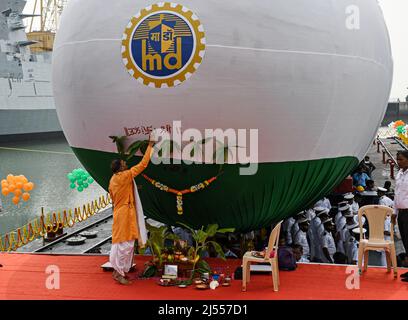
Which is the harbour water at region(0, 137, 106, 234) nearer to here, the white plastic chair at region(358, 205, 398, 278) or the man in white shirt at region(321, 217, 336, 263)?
the man in white shirt at region(321, 217, 336, 263)

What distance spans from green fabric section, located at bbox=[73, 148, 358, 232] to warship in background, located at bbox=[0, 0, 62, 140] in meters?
40.0

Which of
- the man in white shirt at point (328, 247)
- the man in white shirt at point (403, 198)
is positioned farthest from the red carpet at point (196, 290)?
the man in white shirt at point (328, 247)

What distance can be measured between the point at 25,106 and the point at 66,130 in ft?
135

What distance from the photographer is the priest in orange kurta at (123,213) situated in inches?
241

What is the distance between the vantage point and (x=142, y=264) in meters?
7.15

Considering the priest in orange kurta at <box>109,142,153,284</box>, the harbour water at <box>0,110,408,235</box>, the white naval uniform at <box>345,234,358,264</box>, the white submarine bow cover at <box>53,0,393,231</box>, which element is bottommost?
the harbour water at <box>0,110,408,235</box>

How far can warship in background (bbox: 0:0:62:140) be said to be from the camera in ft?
144

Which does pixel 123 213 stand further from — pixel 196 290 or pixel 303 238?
pixel 303 238

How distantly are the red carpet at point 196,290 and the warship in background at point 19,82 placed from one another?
39636 millimetres

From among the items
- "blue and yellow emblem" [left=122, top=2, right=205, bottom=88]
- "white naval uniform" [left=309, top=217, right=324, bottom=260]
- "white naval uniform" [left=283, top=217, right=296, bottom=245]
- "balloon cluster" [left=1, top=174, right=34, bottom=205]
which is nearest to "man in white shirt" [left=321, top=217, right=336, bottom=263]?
"white naval uniform" [left=309, top=217, right=324, bottom=260]

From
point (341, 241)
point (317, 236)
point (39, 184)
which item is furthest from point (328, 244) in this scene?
point (39, 184)

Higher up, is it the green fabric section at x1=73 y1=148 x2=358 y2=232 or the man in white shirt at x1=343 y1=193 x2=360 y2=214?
the green fabric section at x1=73 y1=148 x2=358 y2=232

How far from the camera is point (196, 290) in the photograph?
5.95m
